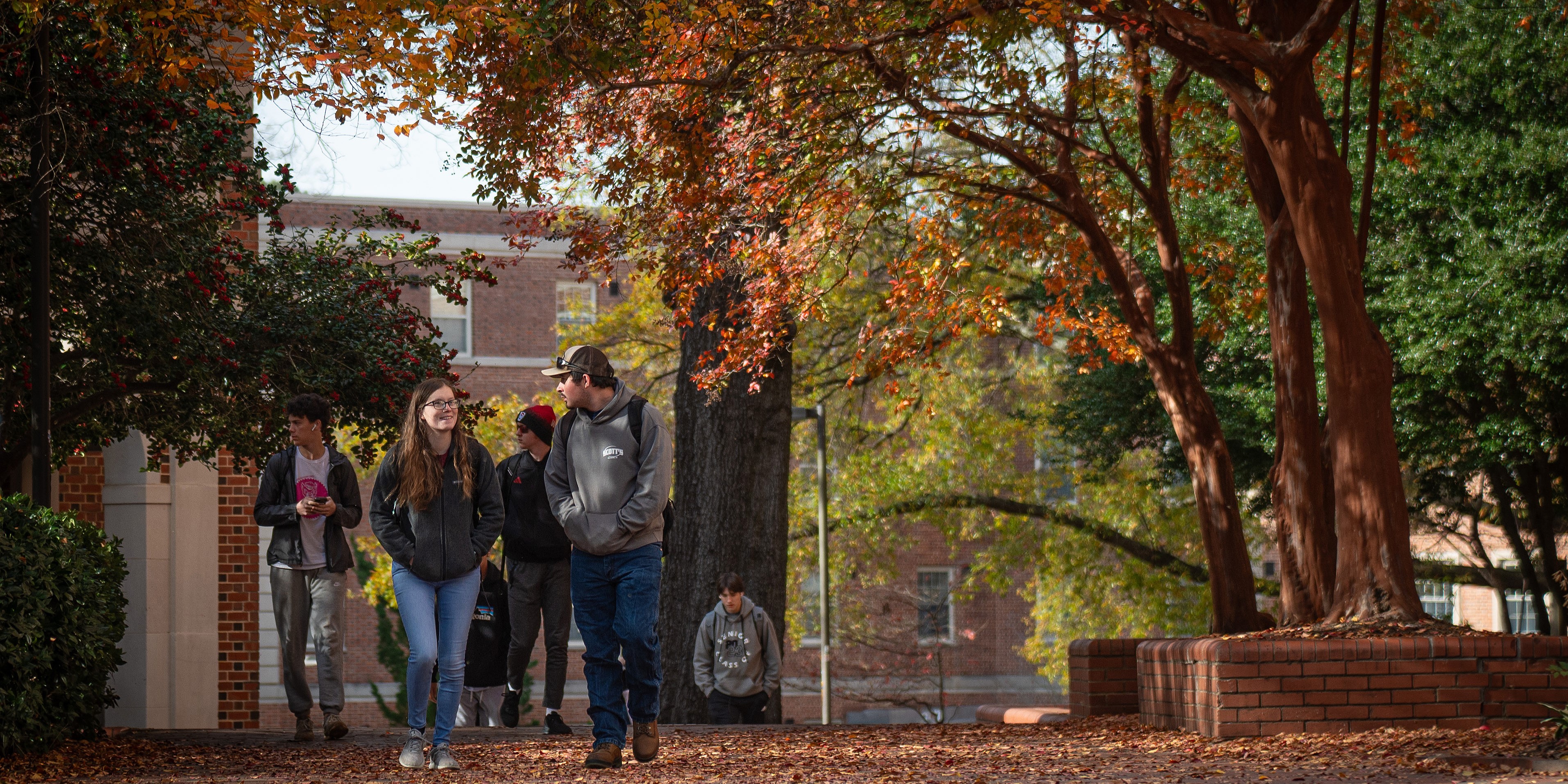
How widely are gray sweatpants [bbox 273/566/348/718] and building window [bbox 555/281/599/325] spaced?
19972 millimetres

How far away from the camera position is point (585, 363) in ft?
22.7

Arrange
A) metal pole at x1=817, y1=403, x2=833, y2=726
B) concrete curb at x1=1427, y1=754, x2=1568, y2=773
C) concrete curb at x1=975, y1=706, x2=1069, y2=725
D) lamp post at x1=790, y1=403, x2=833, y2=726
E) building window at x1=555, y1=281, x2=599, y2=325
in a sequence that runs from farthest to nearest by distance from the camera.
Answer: building window at x1=555, y1=281, x2=599, y2=325
metal pole at x1=817, y1=403, x2=833, y2=726
lamp post at x1=790, y1=403, x2=833, y2=726
concrete curb at x1=975, y1=706, x2=1069, y2=725
concrete curb at x1=1427, y1=754, x2=1568, y2=773

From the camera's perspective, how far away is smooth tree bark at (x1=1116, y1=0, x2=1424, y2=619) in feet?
28.8

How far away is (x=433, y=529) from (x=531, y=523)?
196 cm

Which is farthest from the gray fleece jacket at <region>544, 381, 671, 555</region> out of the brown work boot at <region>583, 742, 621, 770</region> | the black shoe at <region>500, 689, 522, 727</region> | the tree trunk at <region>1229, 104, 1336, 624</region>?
the tree trunk at <region>1229, 104, 1336, 624</region>

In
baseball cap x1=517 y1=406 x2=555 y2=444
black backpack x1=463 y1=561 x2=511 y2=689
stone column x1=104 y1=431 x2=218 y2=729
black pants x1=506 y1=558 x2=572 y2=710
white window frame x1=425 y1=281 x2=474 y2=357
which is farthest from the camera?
white window frame x1=425 y1=281 x2=474 y2=357

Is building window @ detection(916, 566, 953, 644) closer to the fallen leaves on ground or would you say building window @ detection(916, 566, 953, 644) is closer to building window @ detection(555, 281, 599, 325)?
building window @ detection(555, 281, 599, 325)

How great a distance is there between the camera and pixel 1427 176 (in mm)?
16609

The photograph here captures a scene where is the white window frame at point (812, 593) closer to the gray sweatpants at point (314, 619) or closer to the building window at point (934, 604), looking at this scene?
the building window at point (934, 604)

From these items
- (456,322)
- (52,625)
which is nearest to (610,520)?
(52,625)

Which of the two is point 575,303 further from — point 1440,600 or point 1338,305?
point 1440,600

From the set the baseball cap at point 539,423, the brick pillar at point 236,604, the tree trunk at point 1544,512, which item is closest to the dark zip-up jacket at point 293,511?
the baseball cap at point 539,423

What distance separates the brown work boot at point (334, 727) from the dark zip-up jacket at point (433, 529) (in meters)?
2.02

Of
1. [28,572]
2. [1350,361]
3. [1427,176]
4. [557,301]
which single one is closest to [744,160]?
[1350,361]
